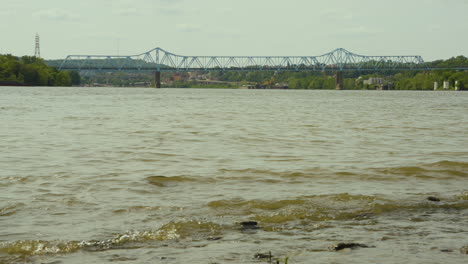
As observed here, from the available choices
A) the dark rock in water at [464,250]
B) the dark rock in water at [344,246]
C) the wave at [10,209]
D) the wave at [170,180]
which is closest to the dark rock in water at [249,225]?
the dark rock in water at [344,246]

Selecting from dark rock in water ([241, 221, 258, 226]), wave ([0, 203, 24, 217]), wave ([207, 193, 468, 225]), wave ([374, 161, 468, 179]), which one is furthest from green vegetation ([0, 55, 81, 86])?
dark rock in water ([241, 221, 258, 226])

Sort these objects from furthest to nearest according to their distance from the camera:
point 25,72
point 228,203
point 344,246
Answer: point 25,72
point 228,203
point 344,246

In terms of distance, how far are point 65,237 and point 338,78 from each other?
632 feet

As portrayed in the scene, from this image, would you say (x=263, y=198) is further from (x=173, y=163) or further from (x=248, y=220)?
(x=173, y=163)

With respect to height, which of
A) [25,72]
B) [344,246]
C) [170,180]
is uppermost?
[25,72]

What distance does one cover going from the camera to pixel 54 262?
566 cm

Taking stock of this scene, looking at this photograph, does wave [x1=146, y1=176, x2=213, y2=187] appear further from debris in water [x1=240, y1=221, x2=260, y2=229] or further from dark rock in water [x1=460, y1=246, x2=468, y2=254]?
dark rock in water [x1=460, y1=246, x2=468, y2=254]

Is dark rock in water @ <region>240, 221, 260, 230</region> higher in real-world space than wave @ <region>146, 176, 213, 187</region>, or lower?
higher

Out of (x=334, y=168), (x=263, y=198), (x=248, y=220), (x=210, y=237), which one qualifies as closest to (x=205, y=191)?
(x=263, y=198)

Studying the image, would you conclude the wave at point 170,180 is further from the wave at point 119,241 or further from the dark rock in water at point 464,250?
the dark rock in water at point 464,250

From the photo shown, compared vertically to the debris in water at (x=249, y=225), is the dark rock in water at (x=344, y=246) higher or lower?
higher

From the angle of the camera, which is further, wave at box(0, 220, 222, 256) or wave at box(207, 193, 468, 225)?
wave at box(207, 193, 468, 225)

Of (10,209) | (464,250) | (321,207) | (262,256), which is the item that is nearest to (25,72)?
(10,209)

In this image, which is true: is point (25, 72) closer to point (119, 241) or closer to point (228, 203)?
point (228, 203)
